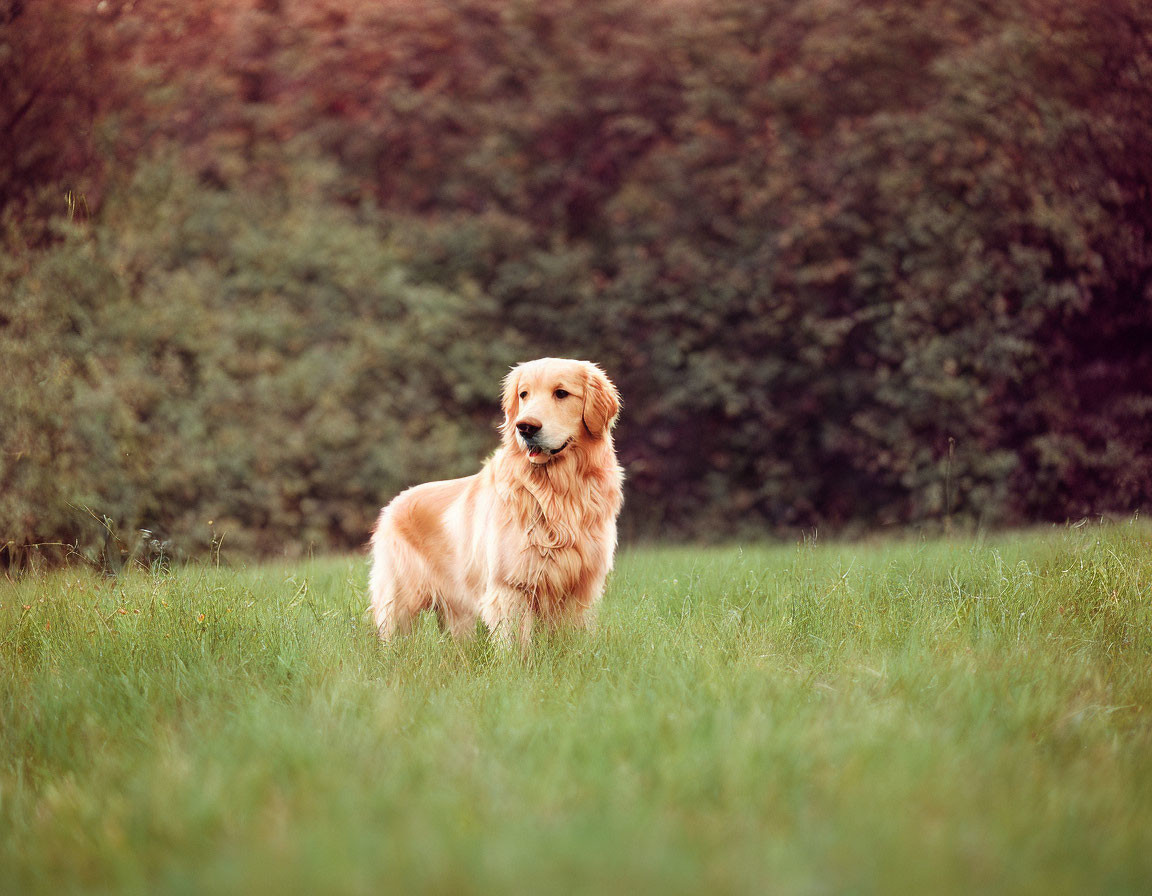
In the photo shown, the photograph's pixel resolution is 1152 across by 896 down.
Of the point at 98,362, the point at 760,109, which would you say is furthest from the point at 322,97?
the point at 760,109

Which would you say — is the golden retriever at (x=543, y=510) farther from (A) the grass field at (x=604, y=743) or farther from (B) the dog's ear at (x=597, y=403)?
(A) the grass field at (x=604, y=743)

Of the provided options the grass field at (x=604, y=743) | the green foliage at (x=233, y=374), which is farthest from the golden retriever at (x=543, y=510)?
the green foliage at (x=233, y=374)

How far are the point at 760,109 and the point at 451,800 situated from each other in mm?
7851

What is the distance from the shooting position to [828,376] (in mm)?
8508

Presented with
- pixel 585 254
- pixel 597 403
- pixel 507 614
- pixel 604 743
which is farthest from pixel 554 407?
pixel 585 254

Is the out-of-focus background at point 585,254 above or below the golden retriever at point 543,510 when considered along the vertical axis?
above

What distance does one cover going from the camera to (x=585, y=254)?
29.4 feet

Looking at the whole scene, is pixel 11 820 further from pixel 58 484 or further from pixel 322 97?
pixel 322 97

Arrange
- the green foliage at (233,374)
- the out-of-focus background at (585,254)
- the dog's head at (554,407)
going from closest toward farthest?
the dog's head at (554,407), the green foliage at (233,374), the out-of-focus background at (585,254)

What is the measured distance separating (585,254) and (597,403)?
542 centimetres

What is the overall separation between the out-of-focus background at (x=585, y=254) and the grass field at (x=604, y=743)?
409cm

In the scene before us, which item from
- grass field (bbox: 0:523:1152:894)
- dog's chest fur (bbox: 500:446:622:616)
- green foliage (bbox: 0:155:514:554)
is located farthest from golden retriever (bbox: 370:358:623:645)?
green foliage (bbox: 0:155:514:554)

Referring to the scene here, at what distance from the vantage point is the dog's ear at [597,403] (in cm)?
376

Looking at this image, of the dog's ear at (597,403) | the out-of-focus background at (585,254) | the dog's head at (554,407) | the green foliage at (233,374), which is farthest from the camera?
the out-of-focus background at (585,254)
